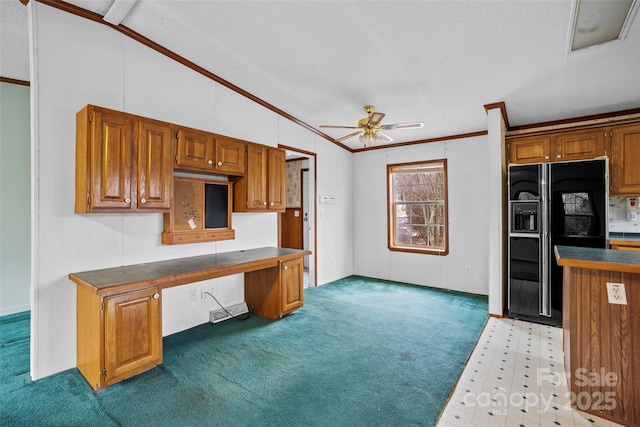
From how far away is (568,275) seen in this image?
6.87 ft

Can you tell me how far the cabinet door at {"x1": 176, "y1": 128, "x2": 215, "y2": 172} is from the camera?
3.02 meters

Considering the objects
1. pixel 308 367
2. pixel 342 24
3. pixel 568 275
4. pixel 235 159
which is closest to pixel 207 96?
pixel 235 159

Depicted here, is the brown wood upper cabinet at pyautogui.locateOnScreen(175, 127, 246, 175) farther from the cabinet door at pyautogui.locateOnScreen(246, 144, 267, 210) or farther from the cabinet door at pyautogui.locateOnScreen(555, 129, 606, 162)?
the cabinet door at pyautogui.locateOnScreen(555, 129, 606, 162)

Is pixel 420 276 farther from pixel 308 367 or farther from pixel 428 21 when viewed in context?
pixel 428 21

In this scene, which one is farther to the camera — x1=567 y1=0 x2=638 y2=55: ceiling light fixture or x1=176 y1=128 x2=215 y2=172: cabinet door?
x1=176 y1=128 x2=215 y2=172: cabinet door

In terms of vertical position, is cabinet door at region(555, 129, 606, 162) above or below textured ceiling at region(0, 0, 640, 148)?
below

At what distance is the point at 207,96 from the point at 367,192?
3393 mm

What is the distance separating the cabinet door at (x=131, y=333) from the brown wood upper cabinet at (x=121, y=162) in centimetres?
81

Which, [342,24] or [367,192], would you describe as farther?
[367,192]

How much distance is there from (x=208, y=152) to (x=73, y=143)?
1.13 m

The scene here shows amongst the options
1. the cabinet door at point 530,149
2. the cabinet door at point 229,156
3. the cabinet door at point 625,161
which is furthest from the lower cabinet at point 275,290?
the cabinet door at point 625,161

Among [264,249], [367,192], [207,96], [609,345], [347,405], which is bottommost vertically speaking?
[347,405]

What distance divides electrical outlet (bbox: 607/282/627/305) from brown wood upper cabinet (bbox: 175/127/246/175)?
338 cm

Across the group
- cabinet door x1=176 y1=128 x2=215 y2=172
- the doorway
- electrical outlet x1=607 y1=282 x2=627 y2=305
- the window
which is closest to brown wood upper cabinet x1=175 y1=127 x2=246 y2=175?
cabinet door x1=176 y1=128 x2=215 y2=172
